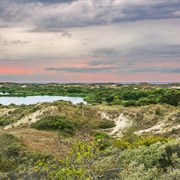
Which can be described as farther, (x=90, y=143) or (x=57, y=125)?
(x=57, y=125)

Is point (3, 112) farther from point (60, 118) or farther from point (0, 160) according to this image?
Result: point (0, 160)

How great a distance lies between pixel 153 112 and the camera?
37188 millimetres

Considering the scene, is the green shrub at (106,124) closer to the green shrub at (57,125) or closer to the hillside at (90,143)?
the hillside at (90,143)

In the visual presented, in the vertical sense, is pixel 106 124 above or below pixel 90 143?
below

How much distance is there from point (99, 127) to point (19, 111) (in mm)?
16373

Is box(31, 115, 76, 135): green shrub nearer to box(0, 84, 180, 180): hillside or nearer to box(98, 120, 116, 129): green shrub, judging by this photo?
box(0, 84, 180, 180): hillside

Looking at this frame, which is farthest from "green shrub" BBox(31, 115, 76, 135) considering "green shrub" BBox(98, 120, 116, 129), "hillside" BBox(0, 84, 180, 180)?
"green shrub" BBox(98, 120, 116, 129)

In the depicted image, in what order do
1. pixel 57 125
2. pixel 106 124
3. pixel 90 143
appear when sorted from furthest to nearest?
pixel 106 124 < pixel 57 125 < pixel 90 143

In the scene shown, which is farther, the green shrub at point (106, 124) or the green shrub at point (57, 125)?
the green shrub at point (106, 124)

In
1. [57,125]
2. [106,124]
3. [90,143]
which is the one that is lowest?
[106,124]

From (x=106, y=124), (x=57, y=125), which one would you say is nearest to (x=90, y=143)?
(x=57, y=125)

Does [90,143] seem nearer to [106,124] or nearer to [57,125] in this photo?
[57,125]

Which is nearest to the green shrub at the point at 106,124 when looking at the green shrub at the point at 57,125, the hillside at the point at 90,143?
the hillside at the point at 90,143

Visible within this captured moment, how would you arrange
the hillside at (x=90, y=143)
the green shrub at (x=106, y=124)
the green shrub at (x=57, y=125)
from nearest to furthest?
the hillside at (x=90, y=143)
the green shrub at (x=57, y=125)
the green shrub at (x=106, y=124)
